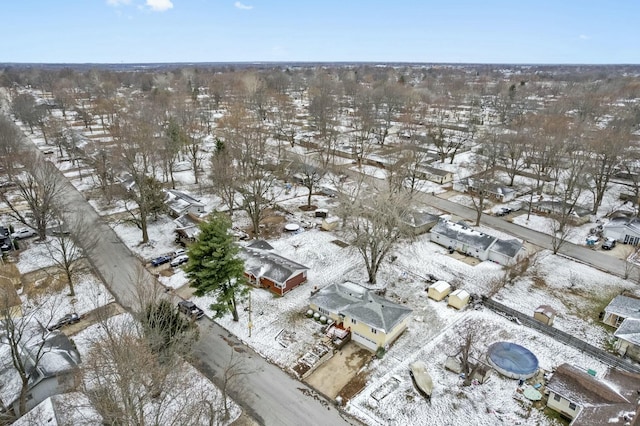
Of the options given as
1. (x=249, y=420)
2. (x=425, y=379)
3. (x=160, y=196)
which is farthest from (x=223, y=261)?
(x=160, y=196)

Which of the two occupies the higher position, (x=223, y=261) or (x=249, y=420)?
(x=223, y=261)

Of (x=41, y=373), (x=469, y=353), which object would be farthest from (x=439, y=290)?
(x=41, y=373)

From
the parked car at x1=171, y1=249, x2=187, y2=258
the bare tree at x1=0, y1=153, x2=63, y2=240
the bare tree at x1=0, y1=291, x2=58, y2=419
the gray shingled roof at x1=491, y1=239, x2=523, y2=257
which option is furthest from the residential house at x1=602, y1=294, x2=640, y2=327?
the bare tree at x1=0, y1=153, x2=63, y2=240

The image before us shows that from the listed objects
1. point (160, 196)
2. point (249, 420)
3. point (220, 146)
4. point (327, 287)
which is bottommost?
point (249, 420)

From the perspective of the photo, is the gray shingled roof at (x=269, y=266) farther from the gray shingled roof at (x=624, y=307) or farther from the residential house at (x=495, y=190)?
the residential house at (x=495, y=190)

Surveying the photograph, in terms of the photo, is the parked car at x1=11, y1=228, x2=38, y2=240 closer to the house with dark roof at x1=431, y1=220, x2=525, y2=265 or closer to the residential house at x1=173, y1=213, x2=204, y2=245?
the residential house at x1=173, y1=213, x2=204, y2=245

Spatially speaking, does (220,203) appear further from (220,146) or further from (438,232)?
(438,232)
